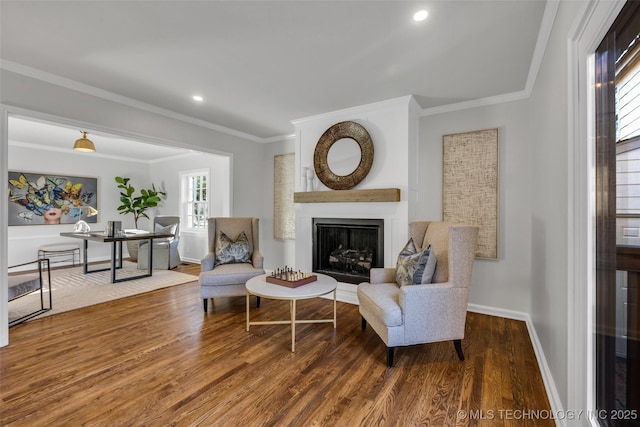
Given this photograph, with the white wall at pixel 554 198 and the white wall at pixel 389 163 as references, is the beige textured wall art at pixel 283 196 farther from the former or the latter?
the white wall at pixel 554 198

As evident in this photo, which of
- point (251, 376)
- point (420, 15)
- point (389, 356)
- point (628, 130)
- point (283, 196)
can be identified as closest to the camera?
point (628, 130)

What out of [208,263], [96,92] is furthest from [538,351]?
[96,92]

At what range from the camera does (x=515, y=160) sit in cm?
307

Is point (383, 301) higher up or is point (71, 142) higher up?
point (71, 142)

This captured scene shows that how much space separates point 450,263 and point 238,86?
2680 mm

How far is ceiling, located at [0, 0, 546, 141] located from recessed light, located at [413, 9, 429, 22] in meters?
0.03

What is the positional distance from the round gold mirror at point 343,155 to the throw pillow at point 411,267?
1.30 metres

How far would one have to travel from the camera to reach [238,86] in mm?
3004

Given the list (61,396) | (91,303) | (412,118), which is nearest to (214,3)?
(412,118)

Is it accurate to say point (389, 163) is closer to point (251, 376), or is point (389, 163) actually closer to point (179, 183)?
point (251, 376)

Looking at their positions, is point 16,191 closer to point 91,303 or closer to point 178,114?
point 91,303

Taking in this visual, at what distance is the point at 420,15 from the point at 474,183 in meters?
2.02

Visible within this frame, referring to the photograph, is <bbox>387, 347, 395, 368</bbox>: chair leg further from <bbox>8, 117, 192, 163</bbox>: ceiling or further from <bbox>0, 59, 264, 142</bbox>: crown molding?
<bbox>8, 117, 192, 163</bbox>: ceiling

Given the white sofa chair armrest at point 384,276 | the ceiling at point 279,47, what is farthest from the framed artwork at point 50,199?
the white sofa chair armrest at point 384,276
